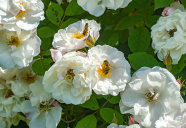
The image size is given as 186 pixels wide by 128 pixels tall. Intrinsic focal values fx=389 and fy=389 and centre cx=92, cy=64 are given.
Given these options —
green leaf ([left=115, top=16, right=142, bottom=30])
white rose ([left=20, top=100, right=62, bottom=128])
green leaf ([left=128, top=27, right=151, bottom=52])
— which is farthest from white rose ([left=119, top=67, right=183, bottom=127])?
green leaf ([left=115, top=16, right=142, bottom=30])

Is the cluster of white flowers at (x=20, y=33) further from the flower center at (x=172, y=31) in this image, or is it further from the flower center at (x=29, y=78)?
the flower center at (x=172, y=31)

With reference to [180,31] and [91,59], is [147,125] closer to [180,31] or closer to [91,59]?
[91,59]

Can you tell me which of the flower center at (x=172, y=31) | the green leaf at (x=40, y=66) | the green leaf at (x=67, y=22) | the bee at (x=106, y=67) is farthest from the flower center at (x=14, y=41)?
the flower center at (x=172, y=31)

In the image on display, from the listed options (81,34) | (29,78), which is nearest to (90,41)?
(81,34)

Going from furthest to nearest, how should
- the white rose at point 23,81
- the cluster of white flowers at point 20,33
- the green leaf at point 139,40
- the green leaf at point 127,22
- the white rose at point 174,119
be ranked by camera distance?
the green leaf at point 127,22
the green leaf at point 139,40
the white rose at point 23,81
the cluster of white flowers at point 20,33
the white rose at point 174,119

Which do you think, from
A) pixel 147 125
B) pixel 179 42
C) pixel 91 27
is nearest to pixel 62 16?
pixel 91 27

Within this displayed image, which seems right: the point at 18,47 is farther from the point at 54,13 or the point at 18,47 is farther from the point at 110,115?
the point at 110,115
